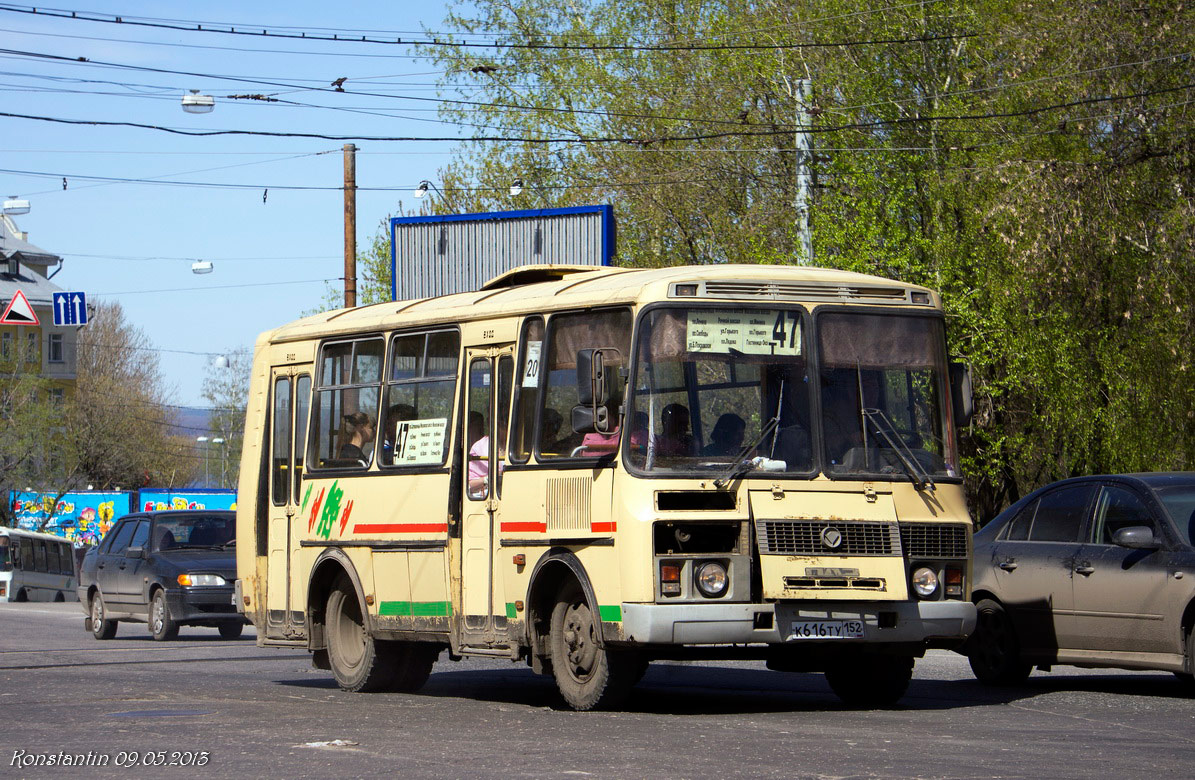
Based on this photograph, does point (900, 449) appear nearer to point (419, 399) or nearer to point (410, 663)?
point (419, 399)

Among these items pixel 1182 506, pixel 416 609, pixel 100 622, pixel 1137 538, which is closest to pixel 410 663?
pixel 416 609

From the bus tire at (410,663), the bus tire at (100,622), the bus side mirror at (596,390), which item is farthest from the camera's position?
the bus tire at (100,622)

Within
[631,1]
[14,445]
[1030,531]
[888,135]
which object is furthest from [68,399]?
[1030,531]

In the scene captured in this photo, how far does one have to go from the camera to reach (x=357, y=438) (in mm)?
14422

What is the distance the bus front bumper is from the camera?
430 inches

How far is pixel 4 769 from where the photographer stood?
29.7 ft

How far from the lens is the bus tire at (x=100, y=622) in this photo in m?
24.8

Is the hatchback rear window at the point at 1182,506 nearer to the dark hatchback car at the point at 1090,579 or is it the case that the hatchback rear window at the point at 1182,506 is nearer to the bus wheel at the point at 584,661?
the dark hatchback car at the point at 1090,579

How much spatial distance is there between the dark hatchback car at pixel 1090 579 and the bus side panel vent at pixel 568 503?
365 cm

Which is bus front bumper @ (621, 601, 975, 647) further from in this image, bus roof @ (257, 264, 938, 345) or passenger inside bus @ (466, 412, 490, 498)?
passenger inside bus @ (466, 412, 490, 498)

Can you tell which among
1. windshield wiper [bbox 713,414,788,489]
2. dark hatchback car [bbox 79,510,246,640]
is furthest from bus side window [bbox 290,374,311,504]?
dark hatchback car [bbox 79,510,246,640]

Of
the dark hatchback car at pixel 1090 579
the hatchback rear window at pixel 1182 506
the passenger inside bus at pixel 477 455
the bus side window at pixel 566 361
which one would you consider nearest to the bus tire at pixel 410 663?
the passenger inside bus at pixel 477 455

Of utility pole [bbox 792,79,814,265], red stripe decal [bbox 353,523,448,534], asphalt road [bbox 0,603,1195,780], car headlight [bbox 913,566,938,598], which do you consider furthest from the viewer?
utility pole [bbox 792,79,814,265]
